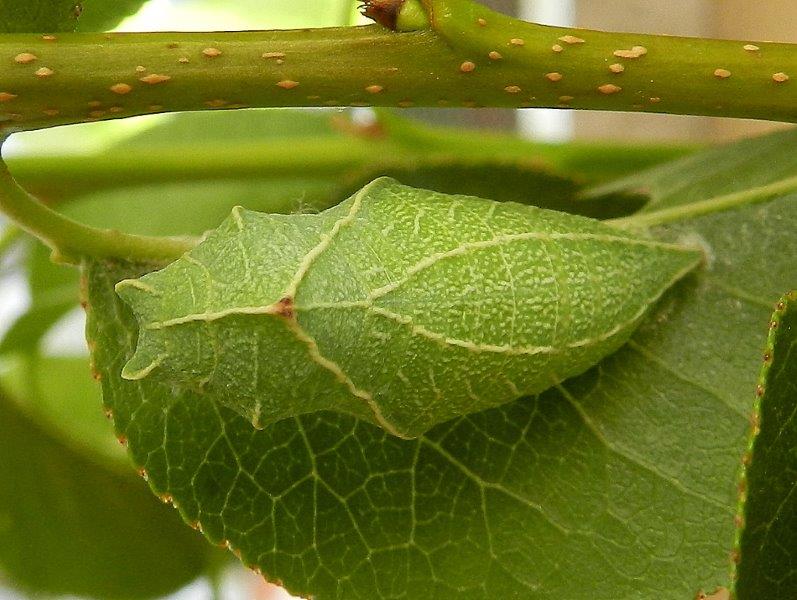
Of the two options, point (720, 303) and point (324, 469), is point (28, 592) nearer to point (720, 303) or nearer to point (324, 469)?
point (324, 469)

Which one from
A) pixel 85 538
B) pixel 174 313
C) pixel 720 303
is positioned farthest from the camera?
pixel 85 538

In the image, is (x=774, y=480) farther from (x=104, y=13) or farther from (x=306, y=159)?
(x=306, y=159)

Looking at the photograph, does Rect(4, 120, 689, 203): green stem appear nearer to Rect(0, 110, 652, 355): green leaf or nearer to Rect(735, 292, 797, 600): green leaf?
Rect(0, 110, 652, 355): green leaf

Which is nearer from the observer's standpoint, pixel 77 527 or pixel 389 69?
pixel 389 69

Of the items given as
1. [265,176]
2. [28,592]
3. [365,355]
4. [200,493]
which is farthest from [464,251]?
[28,592]

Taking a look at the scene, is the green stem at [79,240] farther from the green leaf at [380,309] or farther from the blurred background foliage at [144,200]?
the blurred background foliage at [144,200]

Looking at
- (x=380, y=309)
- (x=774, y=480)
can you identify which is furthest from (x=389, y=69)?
(x=774, y=480)

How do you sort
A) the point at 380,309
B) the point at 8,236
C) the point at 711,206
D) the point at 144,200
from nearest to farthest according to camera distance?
the point at 380,309 < the point at 711,206 < the point at 8,236 < the point at 144,200

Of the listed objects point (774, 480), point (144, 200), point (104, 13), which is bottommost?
point (144, 200)
